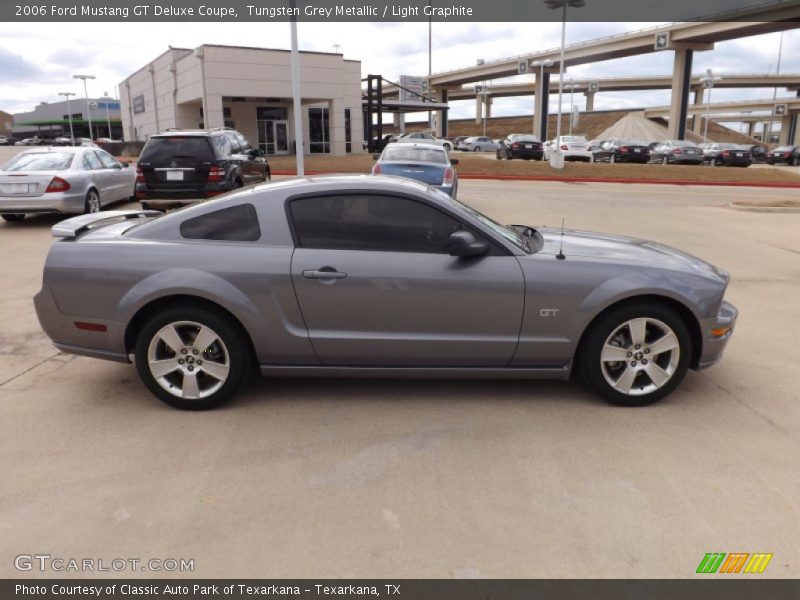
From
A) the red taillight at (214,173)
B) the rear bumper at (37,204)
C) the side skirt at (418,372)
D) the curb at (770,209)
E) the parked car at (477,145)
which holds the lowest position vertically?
the side skirt at (418,372)

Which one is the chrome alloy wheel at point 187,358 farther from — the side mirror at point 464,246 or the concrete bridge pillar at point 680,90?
the concrete bridge pillar at point 680,90

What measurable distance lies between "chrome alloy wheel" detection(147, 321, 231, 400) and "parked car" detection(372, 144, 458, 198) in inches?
339

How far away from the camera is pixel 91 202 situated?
1209 cm

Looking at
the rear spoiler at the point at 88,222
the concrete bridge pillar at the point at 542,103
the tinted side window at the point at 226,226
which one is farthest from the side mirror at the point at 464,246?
the concrete bridge pillar at the point at 542,103

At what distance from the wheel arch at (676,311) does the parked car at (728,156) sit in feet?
111

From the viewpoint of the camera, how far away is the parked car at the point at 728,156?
33.2 m

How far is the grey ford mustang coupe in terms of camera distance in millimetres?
4043

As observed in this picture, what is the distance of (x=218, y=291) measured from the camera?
401 cm

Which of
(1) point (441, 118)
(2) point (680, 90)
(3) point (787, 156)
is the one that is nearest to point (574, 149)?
(3) point (787, 156)

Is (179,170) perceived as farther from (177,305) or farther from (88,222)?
(177,305)

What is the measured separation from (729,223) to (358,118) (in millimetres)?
34515

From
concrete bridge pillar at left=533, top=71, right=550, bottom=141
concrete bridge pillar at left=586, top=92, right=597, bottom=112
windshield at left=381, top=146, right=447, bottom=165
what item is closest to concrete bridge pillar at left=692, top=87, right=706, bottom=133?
concrete bridge pillar at left=586, top=92, right=597, bottom=112

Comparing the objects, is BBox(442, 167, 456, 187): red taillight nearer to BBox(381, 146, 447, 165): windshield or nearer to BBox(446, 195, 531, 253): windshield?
BBox(381, 146, 447, 165): windshield
